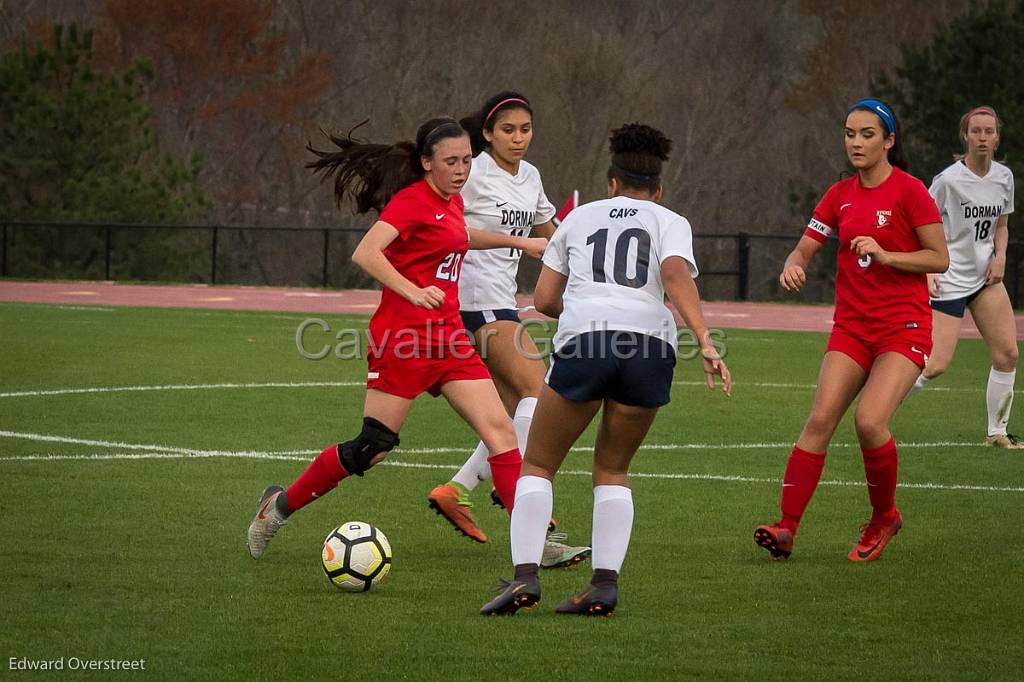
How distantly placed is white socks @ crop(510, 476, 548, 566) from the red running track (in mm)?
18601

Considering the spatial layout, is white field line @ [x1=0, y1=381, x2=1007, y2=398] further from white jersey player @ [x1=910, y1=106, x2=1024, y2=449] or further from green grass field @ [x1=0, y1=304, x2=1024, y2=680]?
white jersey player @ [x1=910, y1=106, x2=1024, y2=449]

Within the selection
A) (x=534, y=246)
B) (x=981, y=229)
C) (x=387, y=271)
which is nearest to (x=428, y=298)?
(x=387, y=271)

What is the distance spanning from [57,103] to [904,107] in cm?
1822

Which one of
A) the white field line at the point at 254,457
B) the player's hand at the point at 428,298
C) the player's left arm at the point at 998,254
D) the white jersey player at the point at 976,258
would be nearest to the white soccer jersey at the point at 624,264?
the player's hand at the point at 428,298

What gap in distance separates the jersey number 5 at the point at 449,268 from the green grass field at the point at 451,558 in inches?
52.8

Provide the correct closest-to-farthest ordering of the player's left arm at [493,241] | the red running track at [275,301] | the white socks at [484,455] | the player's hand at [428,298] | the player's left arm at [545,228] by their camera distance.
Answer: the player's hand at [428,298], the player's left arm at [493,241], the white socks at [484,455], the player's left arm at [545,228], the red running track at [275,301]

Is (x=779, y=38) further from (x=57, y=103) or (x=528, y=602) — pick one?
(x=528, y=602)

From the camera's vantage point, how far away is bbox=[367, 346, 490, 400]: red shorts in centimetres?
715

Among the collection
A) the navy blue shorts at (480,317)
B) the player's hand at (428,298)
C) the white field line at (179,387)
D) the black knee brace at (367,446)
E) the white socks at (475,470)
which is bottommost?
the white field line at (179,387)

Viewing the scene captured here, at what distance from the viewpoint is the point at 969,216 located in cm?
1123

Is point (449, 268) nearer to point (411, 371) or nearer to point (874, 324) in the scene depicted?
point (411, 371)

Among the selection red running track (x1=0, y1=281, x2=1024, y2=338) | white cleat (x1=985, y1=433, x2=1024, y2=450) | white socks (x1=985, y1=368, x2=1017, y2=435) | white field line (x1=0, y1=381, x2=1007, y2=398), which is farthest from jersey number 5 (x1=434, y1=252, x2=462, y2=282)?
red running track (x1=0, y1=281, x2=1024, y2=338)

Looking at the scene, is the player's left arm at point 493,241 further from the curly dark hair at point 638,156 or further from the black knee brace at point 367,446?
the curly dark hair at point 638,156

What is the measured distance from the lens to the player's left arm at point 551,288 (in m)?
6.42
